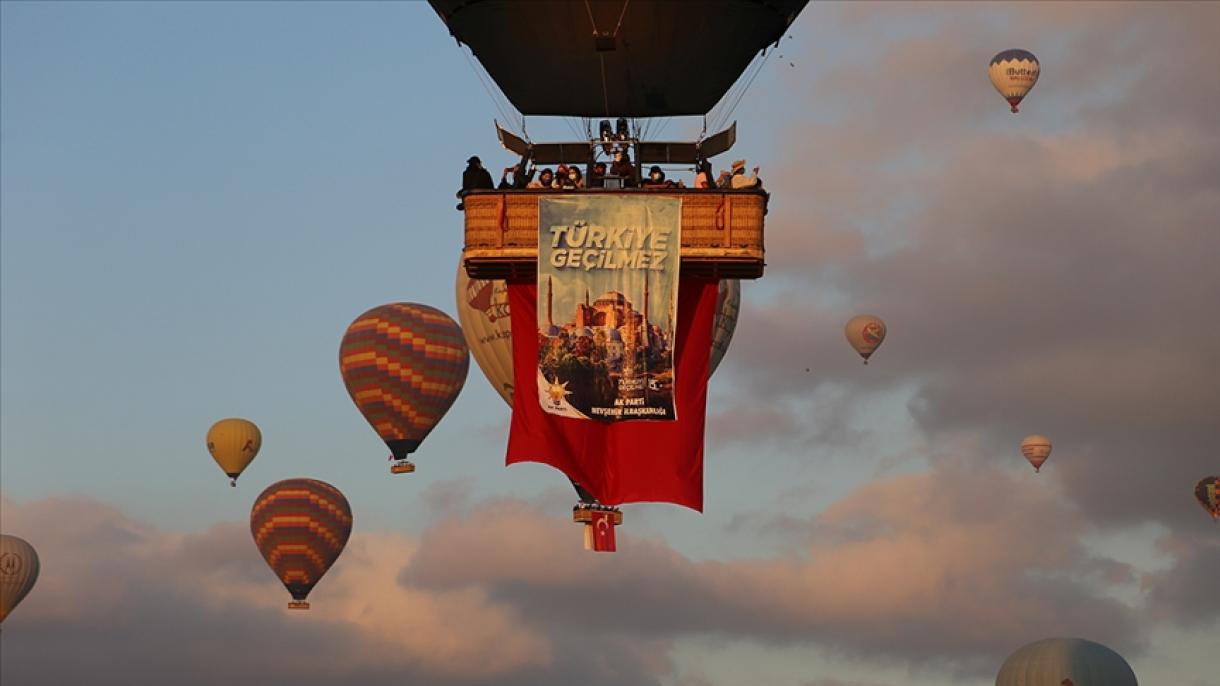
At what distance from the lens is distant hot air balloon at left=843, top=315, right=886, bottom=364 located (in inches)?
3447

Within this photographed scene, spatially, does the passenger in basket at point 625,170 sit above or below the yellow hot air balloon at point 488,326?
above

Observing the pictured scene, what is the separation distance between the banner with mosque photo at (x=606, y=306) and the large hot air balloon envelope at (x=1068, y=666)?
50.9 meters

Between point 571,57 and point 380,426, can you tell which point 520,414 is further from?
point 380,426

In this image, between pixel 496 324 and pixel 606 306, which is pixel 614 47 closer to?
pixel 606 306

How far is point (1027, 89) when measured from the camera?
3410 inches

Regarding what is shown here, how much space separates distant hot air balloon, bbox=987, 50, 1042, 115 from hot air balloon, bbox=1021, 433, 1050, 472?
13.8 m

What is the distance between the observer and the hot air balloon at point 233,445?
3305 inches

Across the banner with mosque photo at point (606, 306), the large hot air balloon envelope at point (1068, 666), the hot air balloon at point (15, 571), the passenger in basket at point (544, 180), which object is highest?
the passenger in basket at point (544, 180)

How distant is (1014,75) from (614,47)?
42.7 meters

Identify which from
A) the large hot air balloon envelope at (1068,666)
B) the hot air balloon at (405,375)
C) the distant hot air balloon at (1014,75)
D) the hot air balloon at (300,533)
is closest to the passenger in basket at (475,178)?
the hot air balloon at (405,375)

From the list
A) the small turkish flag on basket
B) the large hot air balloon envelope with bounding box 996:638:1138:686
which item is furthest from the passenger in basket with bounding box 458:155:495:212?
the large hot air balloon envelope with bounding box 996:638:1138:686

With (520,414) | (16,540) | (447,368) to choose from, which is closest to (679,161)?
(520,414)

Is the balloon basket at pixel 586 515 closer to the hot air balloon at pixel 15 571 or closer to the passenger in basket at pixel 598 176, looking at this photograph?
the passenger in basket at pixel 598 176

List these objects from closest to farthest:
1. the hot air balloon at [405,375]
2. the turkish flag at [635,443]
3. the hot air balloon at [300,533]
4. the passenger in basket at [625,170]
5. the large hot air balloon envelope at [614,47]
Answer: the turkish flag at [635,443] < the passenger in basket at [625,170] < the large hot air balloon envelope at [614,47] < the hot air balloon at [405,375] < the hot air balloon at [300,533]
